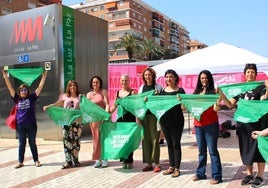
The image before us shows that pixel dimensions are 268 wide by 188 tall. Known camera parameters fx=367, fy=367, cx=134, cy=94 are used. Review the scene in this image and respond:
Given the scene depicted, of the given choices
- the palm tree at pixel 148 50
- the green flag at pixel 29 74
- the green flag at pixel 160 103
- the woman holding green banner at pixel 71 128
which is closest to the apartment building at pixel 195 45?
the palm tree at pixel 148 50

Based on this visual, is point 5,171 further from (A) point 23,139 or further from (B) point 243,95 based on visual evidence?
(B) point 243,95

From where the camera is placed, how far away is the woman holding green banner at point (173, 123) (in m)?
6.07

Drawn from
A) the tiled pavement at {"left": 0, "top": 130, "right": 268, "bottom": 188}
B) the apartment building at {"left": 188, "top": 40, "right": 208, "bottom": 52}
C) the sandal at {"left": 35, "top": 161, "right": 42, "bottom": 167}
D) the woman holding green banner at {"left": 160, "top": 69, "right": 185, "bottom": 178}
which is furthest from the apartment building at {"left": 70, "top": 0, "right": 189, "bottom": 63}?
the woman holding green banner at {"left": 160, "top": 69, "right": 185, "bottom": 178}

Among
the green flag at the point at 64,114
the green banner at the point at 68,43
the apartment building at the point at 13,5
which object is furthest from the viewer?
the apartment building at the point at 13,5

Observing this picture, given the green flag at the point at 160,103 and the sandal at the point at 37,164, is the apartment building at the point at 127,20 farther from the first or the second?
the green flag at the point at 160,103

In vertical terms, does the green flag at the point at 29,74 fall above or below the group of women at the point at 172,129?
above

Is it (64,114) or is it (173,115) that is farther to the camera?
(64,114)

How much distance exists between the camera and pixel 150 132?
6574 millimetres

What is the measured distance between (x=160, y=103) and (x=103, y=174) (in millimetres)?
1691

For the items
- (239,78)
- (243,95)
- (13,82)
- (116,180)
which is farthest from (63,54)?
(243,95)

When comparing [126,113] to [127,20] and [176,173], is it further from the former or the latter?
[127,20]

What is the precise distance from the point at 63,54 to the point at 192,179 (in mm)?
6559

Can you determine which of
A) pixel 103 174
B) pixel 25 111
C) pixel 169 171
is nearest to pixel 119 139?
pixel 103 174

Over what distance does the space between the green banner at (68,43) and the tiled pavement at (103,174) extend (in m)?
3.13
